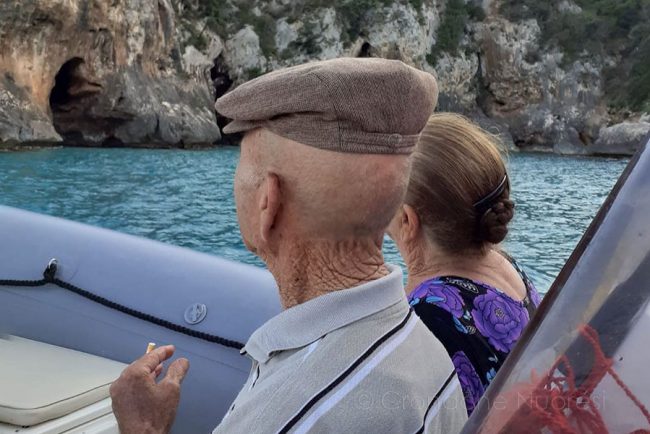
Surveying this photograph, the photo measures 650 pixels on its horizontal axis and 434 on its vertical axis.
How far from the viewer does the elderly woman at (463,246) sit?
1023mm

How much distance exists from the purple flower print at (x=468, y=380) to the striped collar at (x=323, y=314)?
33cm

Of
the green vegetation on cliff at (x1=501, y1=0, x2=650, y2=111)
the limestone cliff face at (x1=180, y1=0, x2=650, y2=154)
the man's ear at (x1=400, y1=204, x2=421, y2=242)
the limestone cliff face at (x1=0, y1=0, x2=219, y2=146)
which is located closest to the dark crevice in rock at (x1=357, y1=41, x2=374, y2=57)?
the limestone cliff face at (x1=180, y1=0, x2=650, y2=154)

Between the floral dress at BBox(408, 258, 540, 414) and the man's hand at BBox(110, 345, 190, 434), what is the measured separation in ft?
1.26

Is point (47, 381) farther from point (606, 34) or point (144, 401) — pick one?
point (606, 34)

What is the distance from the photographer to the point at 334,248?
717 mm

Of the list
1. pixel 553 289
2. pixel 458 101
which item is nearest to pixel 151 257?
pixel 553 289

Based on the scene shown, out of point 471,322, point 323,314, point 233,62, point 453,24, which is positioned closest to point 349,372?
point 323,314

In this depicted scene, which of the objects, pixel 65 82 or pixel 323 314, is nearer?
pixel 323 314

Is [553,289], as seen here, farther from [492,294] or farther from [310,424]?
[492,294]

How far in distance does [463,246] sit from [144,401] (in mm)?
581

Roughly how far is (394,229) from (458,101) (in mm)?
30170

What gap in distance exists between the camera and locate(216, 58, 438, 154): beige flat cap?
67 cm

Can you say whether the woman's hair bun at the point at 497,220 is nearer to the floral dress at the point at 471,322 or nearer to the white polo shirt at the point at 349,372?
the floral dress at the point at 471,322

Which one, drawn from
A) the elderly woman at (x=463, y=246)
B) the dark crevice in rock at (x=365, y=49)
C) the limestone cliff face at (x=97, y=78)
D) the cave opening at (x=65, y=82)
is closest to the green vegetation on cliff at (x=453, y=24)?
the dark crevice in rock at (x=365, y=49)
